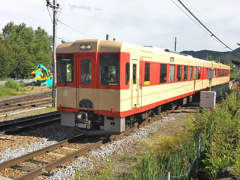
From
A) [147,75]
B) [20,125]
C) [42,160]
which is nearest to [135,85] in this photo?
[147,75]

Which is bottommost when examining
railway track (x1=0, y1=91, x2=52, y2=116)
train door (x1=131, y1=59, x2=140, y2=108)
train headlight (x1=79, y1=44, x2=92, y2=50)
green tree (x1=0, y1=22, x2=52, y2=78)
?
railway track (x1=0, y1=91, x2=52, y2=116)

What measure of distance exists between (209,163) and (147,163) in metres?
1.26

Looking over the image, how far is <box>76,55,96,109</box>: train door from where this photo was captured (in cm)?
749

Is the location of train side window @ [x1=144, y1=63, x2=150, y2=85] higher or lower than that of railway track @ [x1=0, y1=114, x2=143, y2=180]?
higher

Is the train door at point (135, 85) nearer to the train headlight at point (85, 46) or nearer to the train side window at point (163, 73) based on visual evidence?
the train headlight at point (85, 46)

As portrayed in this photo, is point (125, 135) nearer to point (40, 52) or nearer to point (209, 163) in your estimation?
point (209, 163)

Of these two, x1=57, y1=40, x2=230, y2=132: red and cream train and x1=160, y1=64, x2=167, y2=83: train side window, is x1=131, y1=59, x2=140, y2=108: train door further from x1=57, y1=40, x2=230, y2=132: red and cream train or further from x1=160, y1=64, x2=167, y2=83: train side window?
x1=160, y1=64, x2=167, y2=83: train side window

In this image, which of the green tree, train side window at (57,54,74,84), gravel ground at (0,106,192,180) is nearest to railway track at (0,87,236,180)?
gravel ground at (0,106,192,180)

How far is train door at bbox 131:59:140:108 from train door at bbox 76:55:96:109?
4.44 ft

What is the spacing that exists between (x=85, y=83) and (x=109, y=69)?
1.03 metres

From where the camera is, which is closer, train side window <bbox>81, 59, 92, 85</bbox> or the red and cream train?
the red and cream train

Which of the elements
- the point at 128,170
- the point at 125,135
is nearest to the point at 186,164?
the point at 128,170

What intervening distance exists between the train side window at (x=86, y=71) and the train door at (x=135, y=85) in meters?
1.48

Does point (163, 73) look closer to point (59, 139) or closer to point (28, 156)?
point (59, 139)
